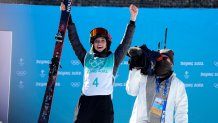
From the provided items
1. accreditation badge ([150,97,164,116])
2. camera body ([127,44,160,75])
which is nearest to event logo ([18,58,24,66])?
camera body ([127,44,160,75])

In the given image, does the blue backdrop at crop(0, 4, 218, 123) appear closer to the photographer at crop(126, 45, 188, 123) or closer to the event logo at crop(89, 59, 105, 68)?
the event logo at crop(89, 59, 105, 68)

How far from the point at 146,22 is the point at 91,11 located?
2.31 ft

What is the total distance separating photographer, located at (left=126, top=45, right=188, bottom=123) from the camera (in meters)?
3.89

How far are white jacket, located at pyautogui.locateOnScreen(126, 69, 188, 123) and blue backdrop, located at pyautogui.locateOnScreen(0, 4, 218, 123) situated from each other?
5.51 feet

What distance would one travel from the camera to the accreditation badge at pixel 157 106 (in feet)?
12.7

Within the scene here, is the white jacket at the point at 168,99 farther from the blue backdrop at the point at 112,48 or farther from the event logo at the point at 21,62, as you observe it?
the event logo at the point at 21,62

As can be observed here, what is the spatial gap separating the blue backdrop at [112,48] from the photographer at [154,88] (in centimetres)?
167

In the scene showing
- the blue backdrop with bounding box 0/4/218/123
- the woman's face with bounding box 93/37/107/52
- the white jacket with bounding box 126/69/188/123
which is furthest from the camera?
the blue backdrop with bounding box 0/4/218/123

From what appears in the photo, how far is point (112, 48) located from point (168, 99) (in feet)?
6.05

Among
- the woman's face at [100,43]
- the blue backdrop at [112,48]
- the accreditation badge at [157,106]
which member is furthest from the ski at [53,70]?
the accreditation badge at [157,106]

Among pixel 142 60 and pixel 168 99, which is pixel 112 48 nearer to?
pixel 142 60

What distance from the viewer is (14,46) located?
218 inches

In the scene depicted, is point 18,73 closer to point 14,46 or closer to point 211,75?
point 14,46

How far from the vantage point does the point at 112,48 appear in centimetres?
562
